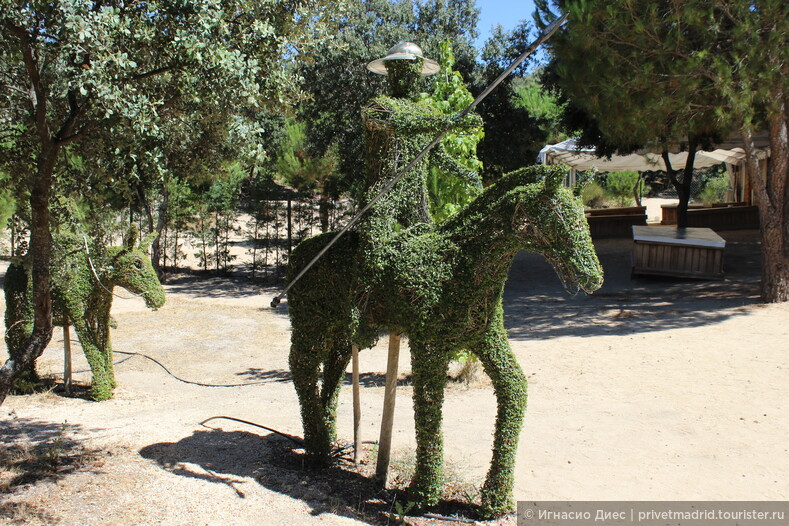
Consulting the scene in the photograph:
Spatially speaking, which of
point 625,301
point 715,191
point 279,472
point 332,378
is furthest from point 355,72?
point 715,191

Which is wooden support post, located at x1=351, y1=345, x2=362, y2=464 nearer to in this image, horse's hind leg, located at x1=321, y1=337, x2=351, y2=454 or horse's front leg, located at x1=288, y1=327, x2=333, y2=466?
horse's hind leg, located at x1=321, y1=337, x2=351, y2=454

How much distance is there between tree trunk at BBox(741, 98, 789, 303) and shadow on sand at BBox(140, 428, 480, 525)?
34.8ft

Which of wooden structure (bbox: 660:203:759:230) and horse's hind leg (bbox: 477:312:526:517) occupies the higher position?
wooden structure (bbox: 660:203:759:230)

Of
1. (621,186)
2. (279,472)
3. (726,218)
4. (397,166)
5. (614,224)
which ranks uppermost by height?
(621,186)

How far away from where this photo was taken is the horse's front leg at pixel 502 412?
548 cm

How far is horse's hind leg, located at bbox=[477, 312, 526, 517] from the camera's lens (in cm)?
548

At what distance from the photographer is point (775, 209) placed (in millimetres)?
14086

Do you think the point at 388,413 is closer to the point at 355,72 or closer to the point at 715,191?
the point at 355,72

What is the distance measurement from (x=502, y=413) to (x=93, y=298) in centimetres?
691

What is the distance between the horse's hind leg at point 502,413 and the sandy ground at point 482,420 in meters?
0.55

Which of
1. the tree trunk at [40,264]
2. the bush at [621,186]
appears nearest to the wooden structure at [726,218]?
the bush at [621,186]

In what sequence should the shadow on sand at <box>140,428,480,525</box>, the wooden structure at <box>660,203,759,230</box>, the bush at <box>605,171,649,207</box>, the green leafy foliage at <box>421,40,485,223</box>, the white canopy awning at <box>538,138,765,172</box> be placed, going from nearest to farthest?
the shadow on sand at <box>140,428,480,525</box> → the green leafy foliage at <box>421,40,485,223</box> → the white canopy awning at <box>538,138,765,172</box> → the wooden structure at <box>660,203,759,230</box> → the bush at <box>605,171,649,207</box>

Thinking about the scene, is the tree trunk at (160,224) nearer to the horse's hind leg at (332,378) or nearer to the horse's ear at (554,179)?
the horse's hind leg at (332,378)

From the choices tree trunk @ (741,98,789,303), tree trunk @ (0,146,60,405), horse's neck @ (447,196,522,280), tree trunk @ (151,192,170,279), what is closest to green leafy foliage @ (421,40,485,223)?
horse's neck @ (447,196,522,280)
